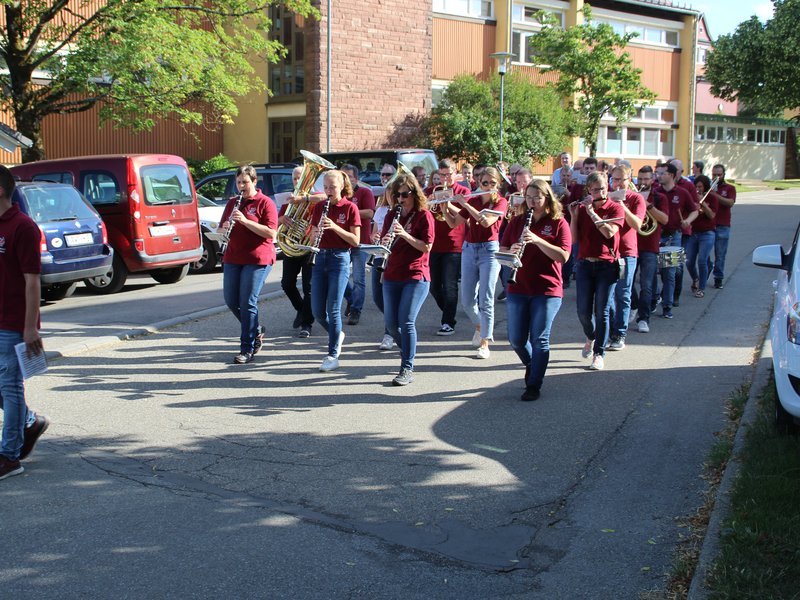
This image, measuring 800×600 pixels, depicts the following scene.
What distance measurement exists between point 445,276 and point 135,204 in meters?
5.75

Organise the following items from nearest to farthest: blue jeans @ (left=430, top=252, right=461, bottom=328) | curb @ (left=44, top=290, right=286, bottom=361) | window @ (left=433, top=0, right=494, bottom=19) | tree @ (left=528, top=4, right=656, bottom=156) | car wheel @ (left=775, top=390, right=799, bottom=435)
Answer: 1. car wheel @ (left=775, top=390, right=799, bottom=435)
2. curb @ (left=44, top=290, right=286, bottom=361)
3. blue jeans @ (left=430, top=252, right=461, bottom=328)
4. window @ (left=433, top=0, right=494, bottom=19)
5. tree @ (left=528, top=4, right=656, bottom=156)

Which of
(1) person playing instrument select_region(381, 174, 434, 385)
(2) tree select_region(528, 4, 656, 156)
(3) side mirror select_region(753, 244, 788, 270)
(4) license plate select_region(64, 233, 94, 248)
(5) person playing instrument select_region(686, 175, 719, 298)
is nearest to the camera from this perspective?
(3) side mirror select_region(753, 244, 788, 270)

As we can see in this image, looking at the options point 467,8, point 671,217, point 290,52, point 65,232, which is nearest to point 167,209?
point 65,232

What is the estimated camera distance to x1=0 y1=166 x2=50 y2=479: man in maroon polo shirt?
4629mm

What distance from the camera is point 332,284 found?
744 centimetres

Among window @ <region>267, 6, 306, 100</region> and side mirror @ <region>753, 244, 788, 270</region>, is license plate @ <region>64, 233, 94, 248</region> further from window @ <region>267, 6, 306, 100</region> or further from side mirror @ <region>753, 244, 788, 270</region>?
window @ <region>267, 6, 306, 100</region>

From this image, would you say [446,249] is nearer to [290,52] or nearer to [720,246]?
[720,246]

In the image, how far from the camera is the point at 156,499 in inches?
177

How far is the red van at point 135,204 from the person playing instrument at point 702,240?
780cm

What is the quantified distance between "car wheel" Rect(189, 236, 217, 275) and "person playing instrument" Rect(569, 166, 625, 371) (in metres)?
8.57

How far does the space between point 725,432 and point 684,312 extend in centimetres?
499

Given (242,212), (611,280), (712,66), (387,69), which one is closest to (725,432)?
(611,280)

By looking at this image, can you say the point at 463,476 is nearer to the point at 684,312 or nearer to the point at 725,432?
the point at 725,432

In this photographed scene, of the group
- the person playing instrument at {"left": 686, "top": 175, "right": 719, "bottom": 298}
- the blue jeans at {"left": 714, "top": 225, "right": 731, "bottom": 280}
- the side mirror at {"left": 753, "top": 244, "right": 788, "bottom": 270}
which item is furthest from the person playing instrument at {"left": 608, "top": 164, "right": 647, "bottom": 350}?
the blue jeans at {"left": 714, "top": 225, "right": 731, "bottom": 280}
